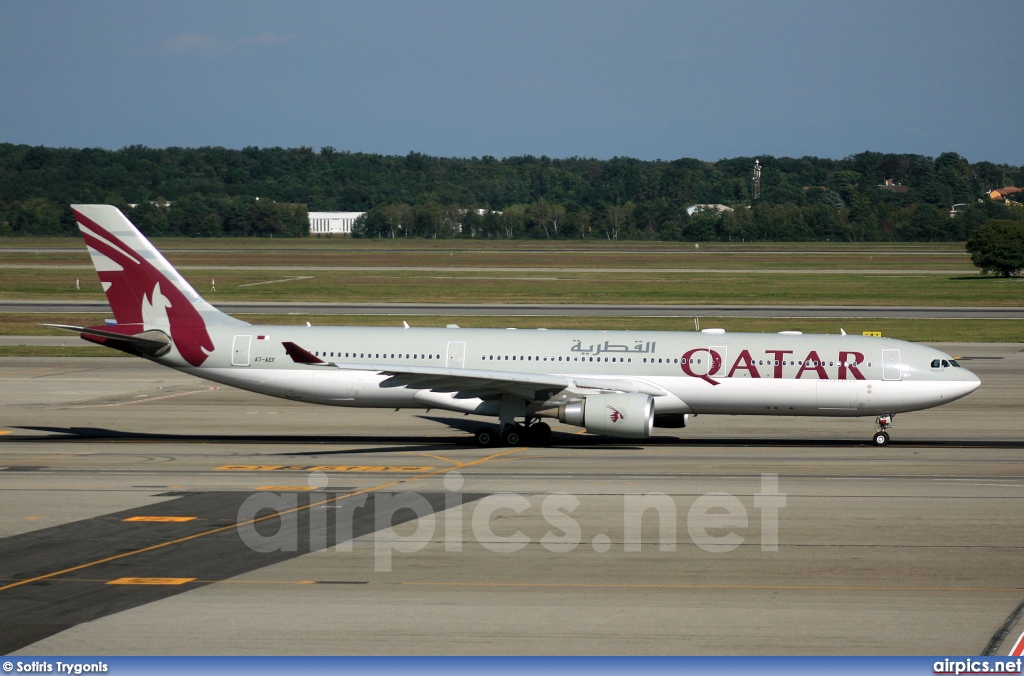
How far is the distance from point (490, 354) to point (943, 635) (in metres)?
20.4

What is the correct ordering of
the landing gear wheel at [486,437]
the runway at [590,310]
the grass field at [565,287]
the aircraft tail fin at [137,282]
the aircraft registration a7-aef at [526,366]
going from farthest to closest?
the grass field at [565,287] < the runway at [590,310] < the aircraft tail fin at [137,282] < the landing gear wheel at [486,437] < the aircraft registration a7-aef at [526,366]

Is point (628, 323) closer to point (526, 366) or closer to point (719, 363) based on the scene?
point (526, 366)

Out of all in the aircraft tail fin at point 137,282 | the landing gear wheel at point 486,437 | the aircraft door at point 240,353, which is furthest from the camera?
the aircraft tail fin at point 137,282

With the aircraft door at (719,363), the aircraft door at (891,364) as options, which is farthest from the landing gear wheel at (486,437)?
the aircraft door at (891,364)

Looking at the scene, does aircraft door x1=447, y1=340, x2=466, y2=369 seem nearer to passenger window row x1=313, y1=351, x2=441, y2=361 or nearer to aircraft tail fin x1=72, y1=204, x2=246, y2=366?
passenger window row x1=313, y1=351, x2=441, y2=361

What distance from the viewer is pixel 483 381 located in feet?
105

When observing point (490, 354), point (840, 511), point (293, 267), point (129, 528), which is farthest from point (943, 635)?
point (293, 267)

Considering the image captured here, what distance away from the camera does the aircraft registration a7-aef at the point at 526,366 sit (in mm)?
33031

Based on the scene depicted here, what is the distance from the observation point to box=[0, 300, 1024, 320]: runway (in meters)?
72.2

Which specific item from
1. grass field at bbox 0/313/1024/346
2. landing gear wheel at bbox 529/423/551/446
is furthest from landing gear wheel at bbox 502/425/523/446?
grass field at bbox 0/313/1024/346

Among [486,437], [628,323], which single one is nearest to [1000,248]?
[628,323]

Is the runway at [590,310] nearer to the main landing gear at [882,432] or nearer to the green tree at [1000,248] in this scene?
the green tree at [1000,248]

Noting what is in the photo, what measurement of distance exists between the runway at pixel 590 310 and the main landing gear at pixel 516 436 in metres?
37.9

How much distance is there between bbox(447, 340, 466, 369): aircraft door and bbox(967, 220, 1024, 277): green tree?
85.5 meters
